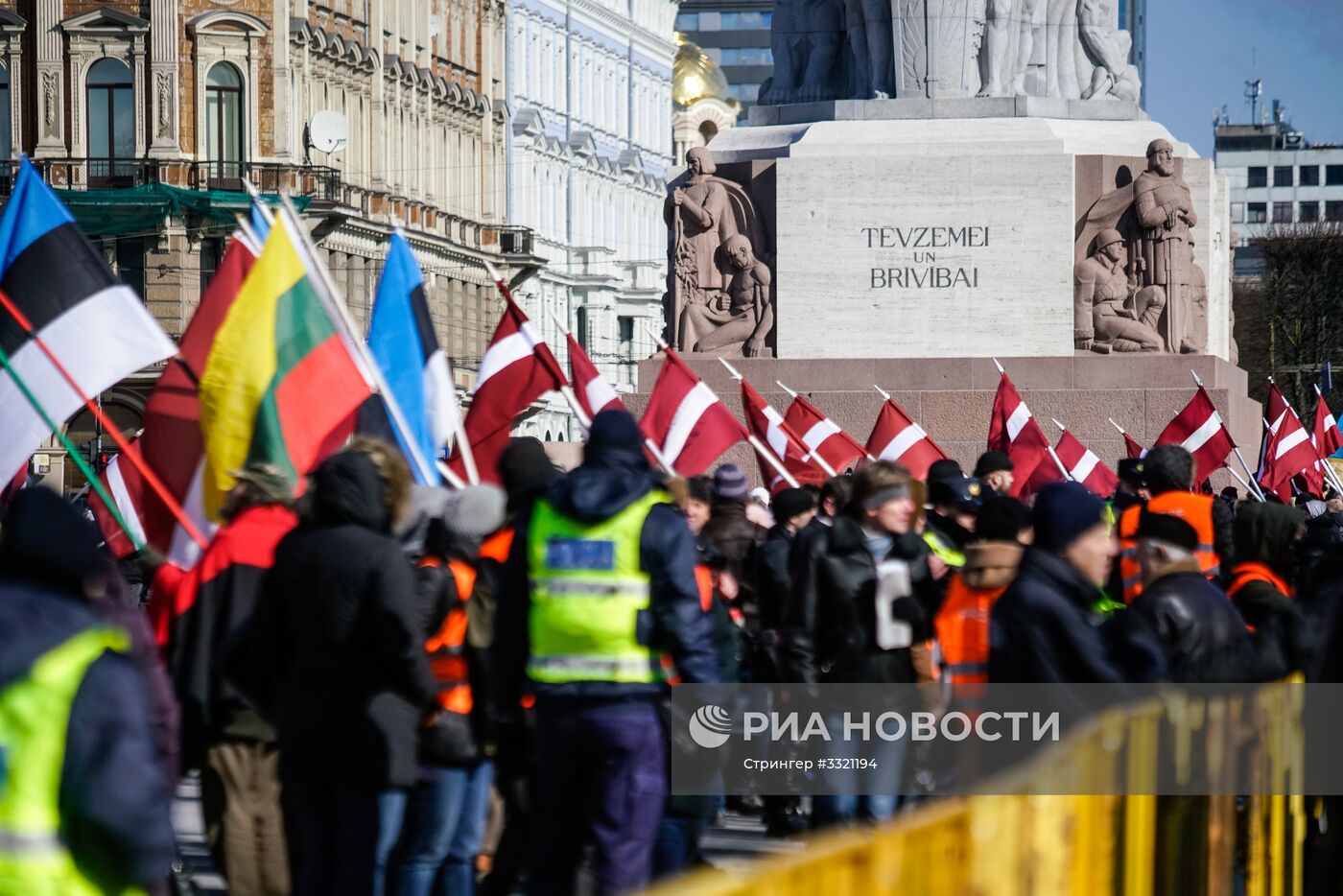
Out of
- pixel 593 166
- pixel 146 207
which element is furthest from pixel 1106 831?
pixel 593 166

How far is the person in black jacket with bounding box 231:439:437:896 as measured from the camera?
24.1 ft

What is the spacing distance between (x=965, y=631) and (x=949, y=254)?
13.1m

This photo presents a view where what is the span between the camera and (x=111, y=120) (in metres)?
57.7

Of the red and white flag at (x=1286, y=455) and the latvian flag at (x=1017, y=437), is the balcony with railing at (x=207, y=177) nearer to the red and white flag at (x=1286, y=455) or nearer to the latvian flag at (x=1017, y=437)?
the red and white flag at (x=1286, y=455)

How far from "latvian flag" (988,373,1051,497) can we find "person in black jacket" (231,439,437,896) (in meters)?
9.52

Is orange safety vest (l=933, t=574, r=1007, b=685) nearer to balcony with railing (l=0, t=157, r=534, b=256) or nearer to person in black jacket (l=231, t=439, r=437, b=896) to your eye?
person in black jacket (l=231, t=439, r=437, b=896)

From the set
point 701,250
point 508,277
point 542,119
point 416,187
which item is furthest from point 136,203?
point 701,250

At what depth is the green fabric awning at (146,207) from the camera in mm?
55688

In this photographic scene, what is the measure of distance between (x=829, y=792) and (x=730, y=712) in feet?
2.20

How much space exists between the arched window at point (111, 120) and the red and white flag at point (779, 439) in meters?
43.6

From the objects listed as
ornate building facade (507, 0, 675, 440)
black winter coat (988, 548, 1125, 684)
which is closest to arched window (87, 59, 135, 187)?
ornate building facade (507, 0, 675, 440)

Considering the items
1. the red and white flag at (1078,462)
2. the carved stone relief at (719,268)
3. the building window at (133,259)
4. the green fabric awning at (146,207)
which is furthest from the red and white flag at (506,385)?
the building window at (133,259)

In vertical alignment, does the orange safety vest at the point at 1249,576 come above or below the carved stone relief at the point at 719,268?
below

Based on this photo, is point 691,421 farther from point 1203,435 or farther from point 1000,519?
point 1000,519
